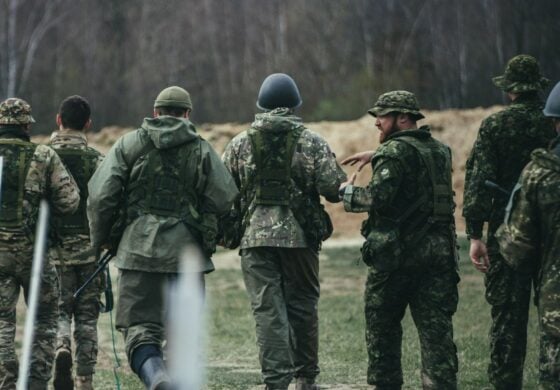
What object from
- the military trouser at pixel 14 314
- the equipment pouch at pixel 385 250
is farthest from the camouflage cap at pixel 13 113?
the equipment pouch at pixel 385 250

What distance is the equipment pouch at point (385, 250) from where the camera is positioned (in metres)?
8.30

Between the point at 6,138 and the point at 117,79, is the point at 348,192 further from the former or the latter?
the point at 117,79

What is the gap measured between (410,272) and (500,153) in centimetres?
109

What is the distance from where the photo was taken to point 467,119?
133ft

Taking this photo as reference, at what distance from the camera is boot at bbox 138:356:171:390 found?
728 centimetres

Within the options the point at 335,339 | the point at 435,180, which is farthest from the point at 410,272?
the point at 335,339

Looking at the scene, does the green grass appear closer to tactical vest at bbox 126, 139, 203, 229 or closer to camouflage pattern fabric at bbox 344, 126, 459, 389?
camouflage pattern fabric at bbox 344, 126, 459, 389

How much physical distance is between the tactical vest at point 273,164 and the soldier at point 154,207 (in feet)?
3.12

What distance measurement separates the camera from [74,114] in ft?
32.1

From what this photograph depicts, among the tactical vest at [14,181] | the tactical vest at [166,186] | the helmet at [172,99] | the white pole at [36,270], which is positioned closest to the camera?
the white pole at [36,270]

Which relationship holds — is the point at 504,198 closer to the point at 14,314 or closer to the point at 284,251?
the point at 284,251

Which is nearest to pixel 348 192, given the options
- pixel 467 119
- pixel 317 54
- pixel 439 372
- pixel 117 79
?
pixel 439 372

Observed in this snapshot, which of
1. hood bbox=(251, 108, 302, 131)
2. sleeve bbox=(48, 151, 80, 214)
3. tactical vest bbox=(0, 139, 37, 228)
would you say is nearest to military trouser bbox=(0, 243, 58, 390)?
tactical vest bbox=(0, 139, 37, 228)

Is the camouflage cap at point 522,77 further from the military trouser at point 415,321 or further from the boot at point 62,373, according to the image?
the boot at point 62,373
